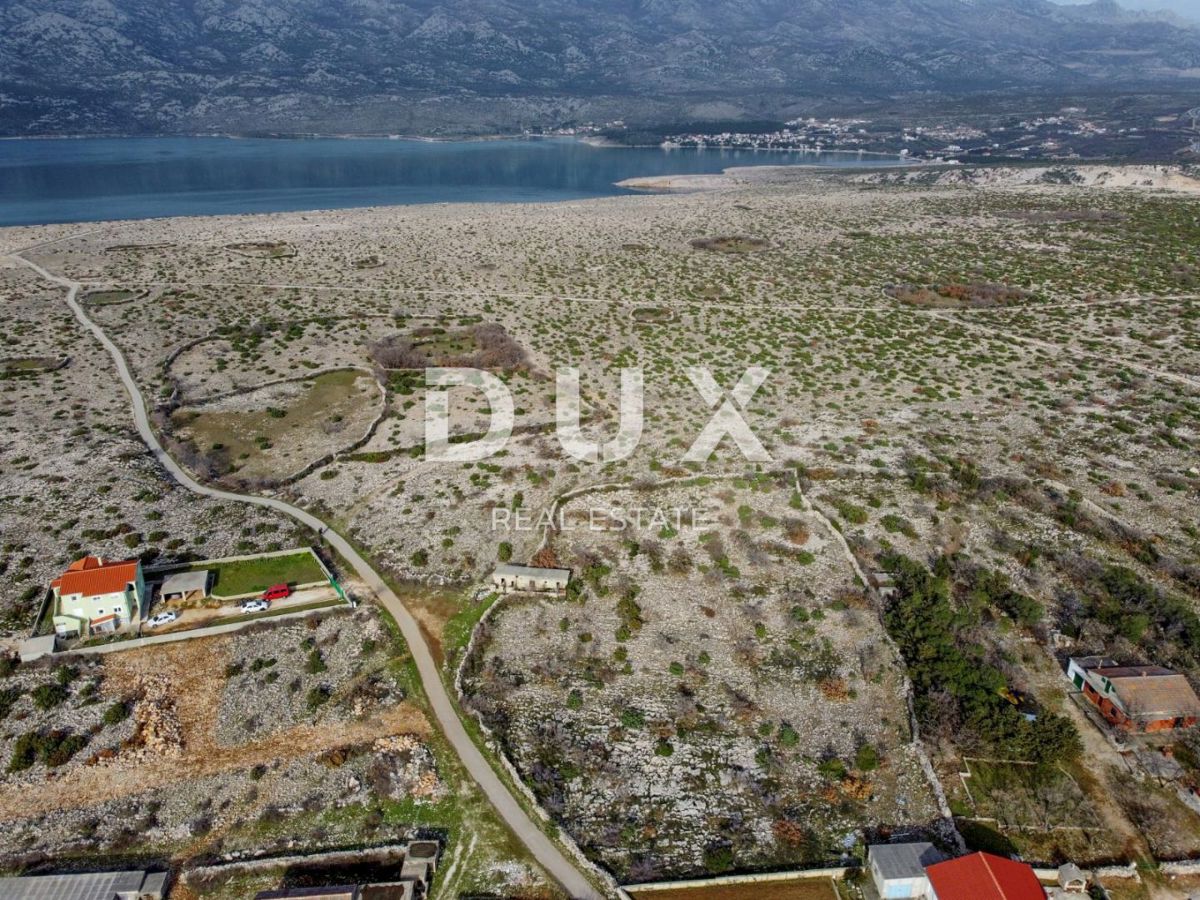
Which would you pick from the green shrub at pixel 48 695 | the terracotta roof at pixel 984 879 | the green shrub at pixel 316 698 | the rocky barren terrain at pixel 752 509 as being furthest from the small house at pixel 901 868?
the green shrub at pixel 48 695

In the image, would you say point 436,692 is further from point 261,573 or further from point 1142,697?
point 1142,697

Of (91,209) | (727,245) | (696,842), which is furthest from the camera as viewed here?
(91,209)

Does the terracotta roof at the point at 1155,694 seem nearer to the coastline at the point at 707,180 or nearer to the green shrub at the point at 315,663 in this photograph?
the green shrub at the point at 315,663

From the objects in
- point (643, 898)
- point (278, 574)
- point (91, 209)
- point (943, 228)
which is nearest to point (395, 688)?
point (278, 574)

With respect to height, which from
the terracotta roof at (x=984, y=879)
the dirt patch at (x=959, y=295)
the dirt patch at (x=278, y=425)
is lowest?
the terracotta roof at (x=984, y=879)

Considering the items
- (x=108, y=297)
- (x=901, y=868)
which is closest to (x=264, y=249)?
(x=108, y=297)

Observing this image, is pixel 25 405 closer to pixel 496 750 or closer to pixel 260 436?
pixel 260 436
